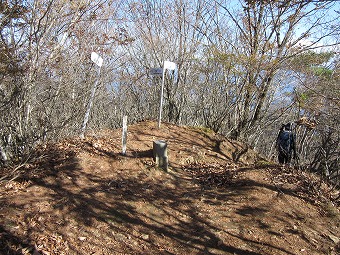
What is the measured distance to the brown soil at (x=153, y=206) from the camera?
3.08m

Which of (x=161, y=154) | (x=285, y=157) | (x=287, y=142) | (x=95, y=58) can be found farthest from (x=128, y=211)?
(x=285, y=157)

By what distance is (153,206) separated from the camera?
12.8 ft

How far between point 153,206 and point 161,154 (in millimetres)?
1237

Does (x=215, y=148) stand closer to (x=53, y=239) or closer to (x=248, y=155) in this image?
(x=248, y=155)

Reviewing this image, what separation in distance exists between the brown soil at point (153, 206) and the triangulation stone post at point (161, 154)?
134 millimetres

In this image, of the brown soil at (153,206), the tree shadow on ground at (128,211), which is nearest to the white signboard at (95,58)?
the brown soil at (153,206)

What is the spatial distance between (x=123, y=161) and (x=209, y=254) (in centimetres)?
248


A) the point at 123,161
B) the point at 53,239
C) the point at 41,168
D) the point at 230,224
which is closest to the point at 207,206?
the point at 230,224

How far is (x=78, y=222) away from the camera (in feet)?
10.8

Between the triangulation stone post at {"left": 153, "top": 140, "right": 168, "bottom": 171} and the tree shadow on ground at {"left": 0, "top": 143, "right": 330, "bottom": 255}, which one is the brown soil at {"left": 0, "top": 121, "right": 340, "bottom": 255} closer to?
the tree shadow on ground at {"left": 0, "top": 143, "right": 330, "bottom": 255}

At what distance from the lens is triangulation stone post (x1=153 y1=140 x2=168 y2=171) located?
488 centimetres

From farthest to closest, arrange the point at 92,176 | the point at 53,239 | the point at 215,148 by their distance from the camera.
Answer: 1. the point at 215,148
2. the point at 92,176
3. the point at 53,239

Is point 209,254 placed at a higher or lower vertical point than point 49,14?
lower

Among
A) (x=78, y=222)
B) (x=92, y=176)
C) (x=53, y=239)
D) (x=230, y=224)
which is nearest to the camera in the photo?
(x=53, y=239)
